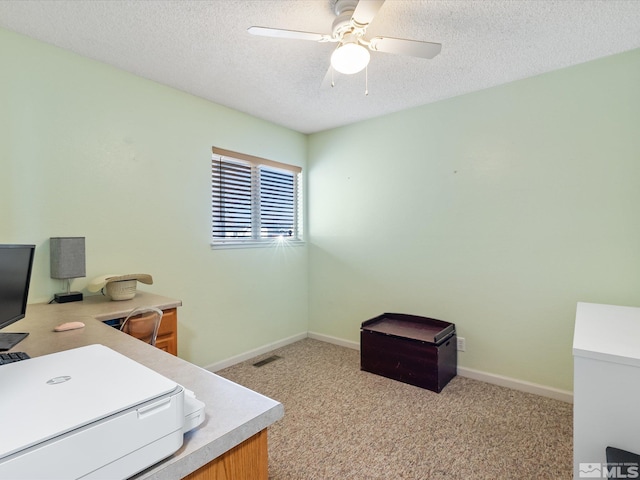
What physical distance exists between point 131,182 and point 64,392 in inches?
85.9

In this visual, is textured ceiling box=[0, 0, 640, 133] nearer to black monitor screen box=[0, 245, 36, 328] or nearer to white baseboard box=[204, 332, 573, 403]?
black monitor screen box=[0, 245, 36, 328]

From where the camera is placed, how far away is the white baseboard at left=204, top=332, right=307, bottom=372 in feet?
9.92

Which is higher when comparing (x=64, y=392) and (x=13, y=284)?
(x=13, y=284)

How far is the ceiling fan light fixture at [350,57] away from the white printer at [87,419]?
1.63 meters

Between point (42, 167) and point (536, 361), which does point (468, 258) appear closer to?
point (536, 361)

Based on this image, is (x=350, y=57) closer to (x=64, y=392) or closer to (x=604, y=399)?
(x=64, y=392)

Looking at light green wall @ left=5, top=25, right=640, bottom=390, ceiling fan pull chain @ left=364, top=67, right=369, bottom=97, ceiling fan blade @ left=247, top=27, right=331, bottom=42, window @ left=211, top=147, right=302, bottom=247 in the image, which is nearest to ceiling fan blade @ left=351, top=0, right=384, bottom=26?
ceiling fan blade @ left=247, top=27, right=331, bottom=42

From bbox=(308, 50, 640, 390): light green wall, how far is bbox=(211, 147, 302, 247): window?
57 centimetres

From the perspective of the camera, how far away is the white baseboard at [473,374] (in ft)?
8.11

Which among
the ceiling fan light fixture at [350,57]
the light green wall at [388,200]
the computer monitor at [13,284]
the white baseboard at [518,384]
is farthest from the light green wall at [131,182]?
the white baseboard at [518,384]

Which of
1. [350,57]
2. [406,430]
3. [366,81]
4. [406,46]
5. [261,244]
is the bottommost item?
[406,430]

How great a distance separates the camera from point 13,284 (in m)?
1.29

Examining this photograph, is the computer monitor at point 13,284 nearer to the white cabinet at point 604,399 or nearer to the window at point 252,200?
the window at point 252,200

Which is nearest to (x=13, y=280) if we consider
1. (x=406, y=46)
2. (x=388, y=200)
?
(x=406, y=46)
